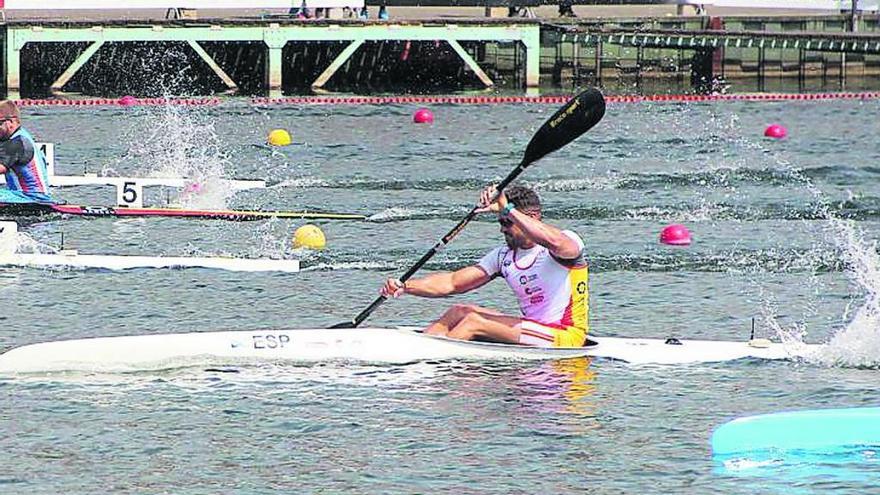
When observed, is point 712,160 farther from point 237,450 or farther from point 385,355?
point 237,450

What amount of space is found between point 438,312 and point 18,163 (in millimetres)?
5611

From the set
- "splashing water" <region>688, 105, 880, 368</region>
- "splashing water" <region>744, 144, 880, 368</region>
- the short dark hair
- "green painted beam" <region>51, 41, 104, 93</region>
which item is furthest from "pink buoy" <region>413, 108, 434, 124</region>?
the short dark hair

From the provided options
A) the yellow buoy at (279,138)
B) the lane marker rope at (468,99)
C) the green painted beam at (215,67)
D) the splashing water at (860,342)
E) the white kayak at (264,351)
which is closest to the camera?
the white kayak at (264,351)

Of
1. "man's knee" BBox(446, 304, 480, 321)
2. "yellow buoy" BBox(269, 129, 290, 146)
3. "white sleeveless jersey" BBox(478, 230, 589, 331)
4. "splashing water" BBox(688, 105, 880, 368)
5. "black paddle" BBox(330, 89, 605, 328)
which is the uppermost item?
"black paddle" BBox(330, 89, 605, 328)

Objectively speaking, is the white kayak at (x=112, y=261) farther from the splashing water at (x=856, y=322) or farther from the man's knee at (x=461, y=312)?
the splashing water at (x=856, y=322)

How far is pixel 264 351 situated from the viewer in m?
13.0

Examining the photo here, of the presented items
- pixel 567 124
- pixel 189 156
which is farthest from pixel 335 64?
pixel 567 124

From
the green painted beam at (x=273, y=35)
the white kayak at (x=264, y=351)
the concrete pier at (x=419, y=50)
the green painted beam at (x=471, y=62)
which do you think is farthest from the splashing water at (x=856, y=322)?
the green painted beam at (x=471, y=62)

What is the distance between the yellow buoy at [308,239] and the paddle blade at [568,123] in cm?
572

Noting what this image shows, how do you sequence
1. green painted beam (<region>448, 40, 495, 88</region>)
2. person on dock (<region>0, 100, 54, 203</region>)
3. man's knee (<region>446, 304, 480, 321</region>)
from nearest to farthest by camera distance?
man's knee (<region>446, 304, 480, 321</region>)
person on dock (<region>0, 100, 54, 203</region>)
green painted beam (<region>448, 40, 495, 88</region>)

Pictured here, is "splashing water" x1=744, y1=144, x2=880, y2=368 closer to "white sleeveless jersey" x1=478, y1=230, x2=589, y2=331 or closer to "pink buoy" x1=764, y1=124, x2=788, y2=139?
"white sleeveless jersey" x1=478, y1=230, x2=589, y2=331

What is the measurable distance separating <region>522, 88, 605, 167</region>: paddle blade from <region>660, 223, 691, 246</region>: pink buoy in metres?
5.85

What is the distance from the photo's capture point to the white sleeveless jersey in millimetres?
12875

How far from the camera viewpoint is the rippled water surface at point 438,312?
10875 mm
